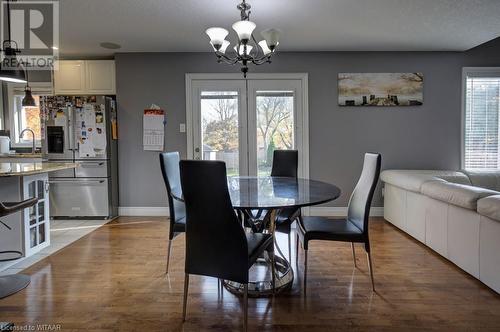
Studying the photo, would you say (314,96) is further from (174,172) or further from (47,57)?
(47,57)

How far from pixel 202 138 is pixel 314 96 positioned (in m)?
1.66

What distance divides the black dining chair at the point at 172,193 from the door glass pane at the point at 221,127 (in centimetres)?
164

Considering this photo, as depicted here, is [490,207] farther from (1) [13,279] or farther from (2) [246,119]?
(1) [13,279]

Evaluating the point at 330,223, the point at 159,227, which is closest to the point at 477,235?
the point at 330,223

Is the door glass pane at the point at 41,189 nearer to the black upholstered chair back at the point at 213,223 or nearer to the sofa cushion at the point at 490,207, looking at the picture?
the black upholstered chair back at the point at 213,223

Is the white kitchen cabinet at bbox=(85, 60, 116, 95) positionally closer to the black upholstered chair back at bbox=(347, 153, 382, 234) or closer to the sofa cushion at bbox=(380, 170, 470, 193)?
the black upholstered chair back at bbox=(347, 153, 382, 234)

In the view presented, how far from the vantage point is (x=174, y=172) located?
2.61 metres

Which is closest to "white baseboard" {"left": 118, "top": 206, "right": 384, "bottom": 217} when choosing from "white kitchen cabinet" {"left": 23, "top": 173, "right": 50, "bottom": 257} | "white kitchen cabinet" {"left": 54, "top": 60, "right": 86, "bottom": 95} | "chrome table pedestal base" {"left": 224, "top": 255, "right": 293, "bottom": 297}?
"white kitchen cabinet" {"left": 23, "top": 173, "right": 50, "bottom": 257}

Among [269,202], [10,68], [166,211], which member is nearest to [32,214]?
[10,68]

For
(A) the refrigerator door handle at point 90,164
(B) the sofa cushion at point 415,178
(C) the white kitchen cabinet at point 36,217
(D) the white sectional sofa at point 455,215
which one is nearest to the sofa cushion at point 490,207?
(D) the white sectional sofa at point 455,215

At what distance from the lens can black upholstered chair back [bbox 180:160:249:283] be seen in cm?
158

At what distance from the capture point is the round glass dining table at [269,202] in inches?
69.1

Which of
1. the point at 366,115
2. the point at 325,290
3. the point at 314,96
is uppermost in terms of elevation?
the point at 314,96

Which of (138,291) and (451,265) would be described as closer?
(138,291)
